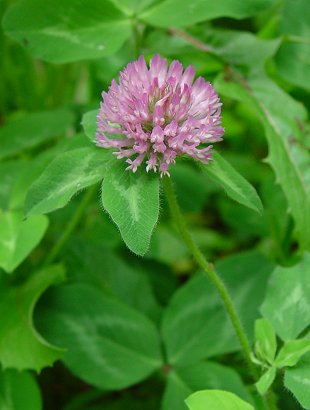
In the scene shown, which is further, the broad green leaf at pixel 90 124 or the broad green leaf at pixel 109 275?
the broad green leaf at pixel 109 275

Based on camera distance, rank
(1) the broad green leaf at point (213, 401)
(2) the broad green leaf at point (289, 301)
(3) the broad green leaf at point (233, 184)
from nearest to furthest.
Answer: (1) the broad green leaf at point (213, 401) → (3) the broad green leaf at point (233, 184) → (2) the broad green leaf at point (289, 301)

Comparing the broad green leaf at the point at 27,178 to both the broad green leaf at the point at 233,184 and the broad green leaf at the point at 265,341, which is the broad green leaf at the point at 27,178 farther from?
the broad green leaf at the point at 265,341

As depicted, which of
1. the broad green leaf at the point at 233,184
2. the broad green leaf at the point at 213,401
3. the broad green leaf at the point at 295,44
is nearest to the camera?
the broad green leaf at the point at 213,401

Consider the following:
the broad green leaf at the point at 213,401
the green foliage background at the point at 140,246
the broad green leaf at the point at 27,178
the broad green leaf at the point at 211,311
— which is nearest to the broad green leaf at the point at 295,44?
the green foliage background at the point at 140,246

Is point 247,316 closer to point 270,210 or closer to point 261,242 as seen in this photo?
point 270,210

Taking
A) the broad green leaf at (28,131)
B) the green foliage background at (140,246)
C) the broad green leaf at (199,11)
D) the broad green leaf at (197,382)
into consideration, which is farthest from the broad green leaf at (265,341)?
the broad green leaf at (28,131)

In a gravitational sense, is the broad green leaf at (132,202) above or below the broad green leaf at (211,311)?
above

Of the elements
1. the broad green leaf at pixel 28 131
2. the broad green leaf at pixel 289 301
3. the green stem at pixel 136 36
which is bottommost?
the broad green leaf at pixel 28 131

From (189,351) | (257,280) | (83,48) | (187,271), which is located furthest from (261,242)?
(83,48)
